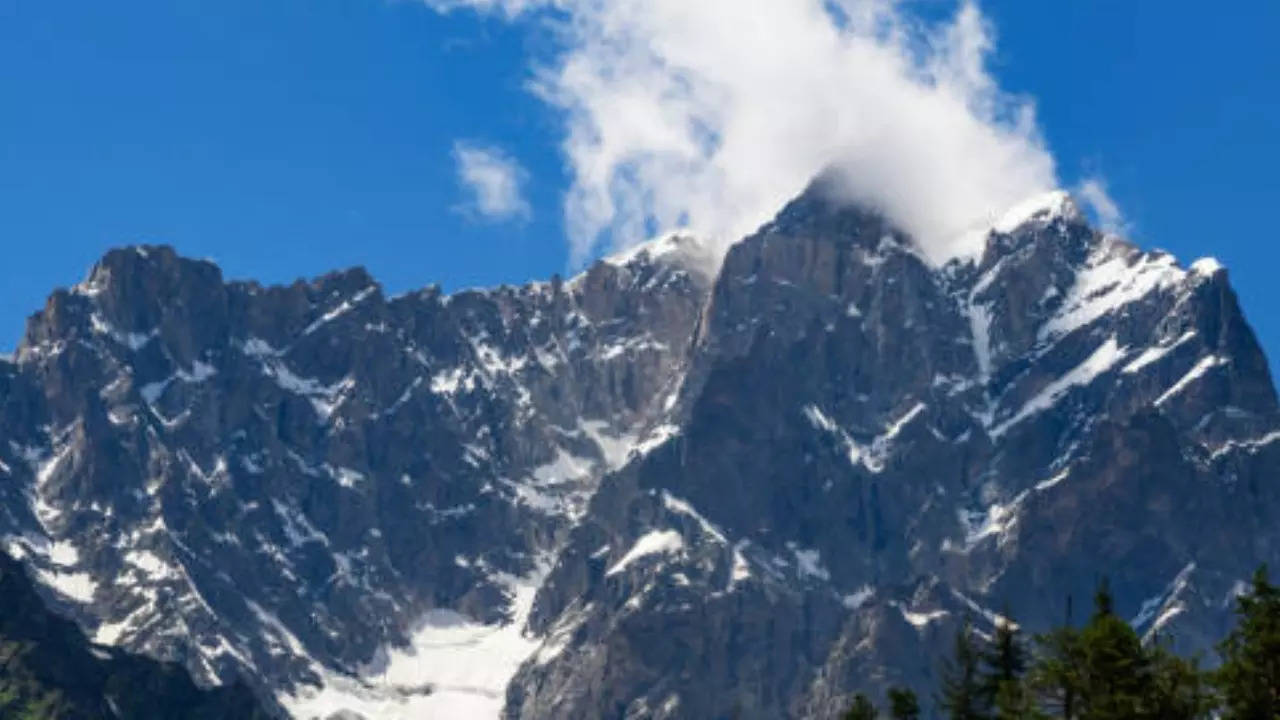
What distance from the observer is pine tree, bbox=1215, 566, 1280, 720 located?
79.3 m

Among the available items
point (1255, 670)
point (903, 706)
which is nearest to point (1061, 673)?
point (1255, 670)

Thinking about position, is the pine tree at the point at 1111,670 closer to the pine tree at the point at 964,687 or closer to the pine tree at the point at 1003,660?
the pine tree at the point at 1003,660

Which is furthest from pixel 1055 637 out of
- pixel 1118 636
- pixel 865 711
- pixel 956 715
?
pixel 865 711

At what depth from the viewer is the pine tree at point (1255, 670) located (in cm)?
7931

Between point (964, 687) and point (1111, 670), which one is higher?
point (964, 687)

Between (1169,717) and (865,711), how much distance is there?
39.1 m

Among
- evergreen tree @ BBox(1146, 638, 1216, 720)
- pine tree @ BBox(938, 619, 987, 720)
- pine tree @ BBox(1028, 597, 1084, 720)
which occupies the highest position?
pine tree @ BBox(938, 619, 987, 720)

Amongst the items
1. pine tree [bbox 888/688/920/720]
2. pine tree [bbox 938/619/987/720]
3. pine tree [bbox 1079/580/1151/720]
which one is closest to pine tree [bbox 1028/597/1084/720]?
pine tree [bbox 1079/580/1151/720]

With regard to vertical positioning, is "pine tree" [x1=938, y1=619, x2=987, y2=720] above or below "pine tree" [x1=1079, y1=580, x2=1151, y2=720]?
above

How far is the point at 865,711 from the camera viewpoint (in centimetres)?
11812

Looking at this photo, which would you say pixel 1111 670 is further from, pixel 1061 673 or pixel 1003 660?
pixel 1003 660

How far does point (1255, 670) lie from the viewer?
263 ft

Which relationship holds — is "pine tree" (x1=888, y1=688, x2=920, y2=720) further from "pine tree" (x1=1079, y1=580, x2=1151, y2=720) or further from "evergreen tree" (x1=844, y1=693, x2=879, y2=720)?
"pine tree" (x1=1079, y1=580, x2=1151, y2=720)

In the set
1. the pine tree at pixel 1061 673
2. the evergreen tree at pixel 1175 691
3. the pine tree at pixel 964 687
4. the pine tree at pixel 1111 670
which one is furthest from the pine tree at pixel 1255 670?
the pine tree at pixel 964 687
